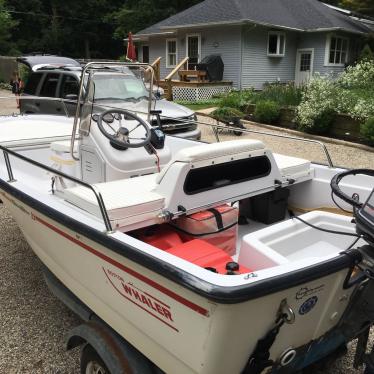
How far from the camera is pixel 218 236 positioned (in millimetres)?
2766

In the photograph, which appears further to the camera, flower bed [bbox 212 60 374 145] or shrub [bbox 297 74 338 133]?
shrub [bbox 297 74 338 133]

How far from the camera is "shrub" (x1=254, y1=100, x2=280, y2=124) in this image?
1073cm

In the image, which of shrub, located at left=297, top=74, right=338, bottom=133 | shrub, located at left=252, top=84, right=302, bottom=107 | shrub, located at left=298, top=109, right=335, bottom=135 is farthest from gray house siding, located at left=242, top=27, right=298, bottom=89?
shrub, located at left=298, top=109, right=335, bottom=135

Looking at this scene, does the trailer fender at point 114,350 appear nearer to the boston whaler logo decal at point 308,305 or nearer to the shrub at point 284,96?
the boston whaler logo decal at point 308,305

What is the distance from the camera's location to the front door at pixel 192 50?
20.2 m

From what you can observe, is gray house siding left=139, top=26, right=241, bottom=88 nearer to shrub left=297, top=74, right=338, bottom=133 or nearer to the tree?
shrub left=297, top=74, right=338, bottom=133

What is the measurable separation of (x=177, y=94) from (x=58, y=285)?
14.6 meters

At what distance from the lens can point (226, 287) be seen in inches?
62.9

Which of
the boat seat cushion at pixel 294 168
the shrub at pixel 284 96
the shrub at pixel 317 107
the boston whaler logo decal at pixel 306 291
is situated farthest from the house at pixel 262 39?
the boston whaler logo decal at pixel 306 291

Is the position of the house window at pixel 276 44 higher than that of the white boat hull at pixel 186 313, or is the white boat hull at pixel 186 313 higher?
the house window at pixel 276 44

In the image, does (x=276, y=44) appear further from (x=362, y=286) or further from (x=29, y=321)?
(x=362, y=286)

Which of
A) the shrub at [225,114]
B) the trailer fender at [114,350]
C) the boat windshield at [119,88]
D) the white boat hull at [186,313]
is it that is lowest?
the trailer fender at [114,350]

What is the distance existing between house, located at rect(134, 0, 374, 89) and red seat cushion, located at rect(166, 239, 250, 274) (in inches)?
667

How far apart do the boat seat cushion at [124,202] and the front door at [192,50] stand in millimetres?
18391
